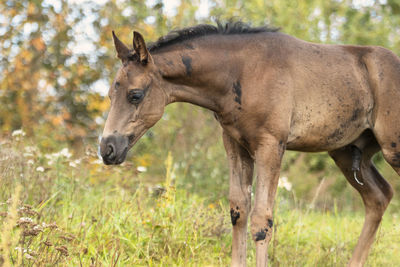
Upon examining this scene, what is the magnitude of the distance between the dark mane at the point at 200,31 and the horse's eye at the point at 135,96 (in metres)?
0.42

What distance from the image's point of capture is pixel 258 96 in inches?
140

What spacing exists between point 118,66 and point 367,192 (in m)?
6.54

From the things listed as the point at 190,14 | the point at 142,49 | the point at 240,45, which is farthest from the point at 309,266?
the point at 190,14

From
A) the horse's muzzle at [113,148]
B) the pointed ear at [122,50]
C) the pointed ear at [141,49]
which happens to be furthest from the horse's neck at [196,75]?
the horse's muzzle at [113,148]

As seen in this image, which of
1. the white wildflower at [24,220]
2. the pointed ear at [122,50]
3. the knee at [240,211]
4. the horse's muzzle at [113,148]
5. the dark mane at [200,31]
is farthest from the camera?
the knee at [240,211]

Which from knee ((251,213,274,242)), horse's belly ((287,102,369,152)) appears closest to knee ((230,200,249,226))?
knee ((251,213,274,242))

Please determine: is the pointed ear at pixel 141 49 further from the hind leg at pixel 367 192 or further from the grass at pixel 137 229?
the hind leg at pixel 367 192

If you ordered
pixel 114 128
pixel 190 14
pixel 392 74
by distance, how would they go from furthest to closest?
pixel 190 14, pixel 392 74, pixel 114 128

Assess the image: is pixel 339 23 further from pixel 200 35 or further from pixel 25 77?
pixel 25 77

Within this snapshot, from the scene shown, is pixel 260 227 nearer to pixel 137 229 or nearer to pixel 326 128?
pixel 326 128

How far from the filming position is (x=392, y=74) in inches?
161

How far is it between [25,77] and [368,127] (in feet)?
27.1

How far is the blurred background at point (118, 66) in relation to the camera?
746cm

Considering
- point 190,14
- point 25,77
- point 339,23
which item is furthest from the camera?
point 25,77
